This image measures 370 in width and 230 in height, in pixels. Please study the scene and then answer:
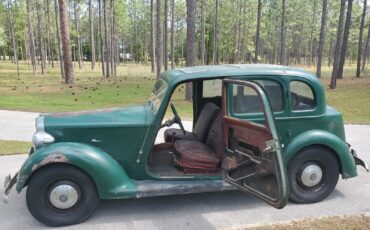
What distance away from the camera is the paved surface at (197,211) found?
13.9 ft

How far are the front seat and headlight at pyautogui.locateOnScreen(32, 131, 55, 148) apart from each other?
6.05 ft

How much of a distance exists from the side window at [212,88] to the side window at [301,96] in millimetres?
971

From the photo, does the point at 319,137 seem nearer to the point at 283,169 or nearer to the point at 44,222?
the point at 283,169

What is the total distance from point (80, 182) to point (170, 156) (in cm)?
142

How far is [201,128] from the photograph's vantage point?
5.34 metres

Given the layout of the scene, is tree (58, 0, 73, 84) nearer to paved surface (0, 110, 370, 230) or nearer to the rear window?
paved surface (0, 110, 370, 230)

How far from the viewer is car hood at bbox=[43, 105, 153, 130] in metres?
4.41

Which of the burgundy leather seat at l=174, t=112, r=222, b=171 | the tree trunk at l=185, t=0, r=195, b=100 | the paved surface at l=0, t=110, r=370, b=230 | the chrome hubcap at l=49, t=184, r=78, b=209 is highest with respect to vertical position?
the tree trunk at l=185, t=0, r=195, b=100

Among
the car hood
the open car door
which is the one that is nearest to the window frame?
the open car door

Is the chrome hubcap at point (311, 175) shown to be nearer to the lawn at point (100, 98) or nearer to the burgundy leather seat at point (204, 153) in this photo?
the burgundy leather seat at point (204, 153)

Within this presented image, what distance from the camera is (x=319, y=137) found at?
4.79 m

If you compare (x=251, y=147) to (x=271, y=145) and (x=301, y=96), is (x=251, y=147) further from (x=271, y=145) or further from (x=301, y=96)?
(x=301, y=96)

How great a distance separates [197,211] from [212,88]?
5.68 ft

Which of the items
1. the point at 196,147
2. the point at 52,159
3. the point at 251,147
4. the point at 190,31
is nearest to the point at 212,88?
the point at 196,147
